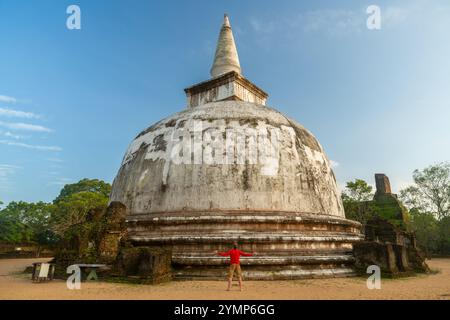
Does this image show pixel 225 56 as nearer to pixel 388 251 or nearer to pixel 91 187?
pixel 388 251

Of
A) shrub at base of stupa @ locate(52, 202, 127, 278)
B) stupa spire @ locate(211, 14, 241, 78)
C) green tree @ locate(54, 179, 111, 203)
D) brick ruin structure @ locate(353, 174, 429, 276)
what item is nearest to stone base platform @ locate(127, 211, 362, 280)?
brick ruin structure @ locate(353, 174, 429, 276)

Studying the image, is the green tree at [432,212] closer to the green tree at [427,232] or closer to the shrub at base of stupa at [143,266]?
the green tree at [427,232]

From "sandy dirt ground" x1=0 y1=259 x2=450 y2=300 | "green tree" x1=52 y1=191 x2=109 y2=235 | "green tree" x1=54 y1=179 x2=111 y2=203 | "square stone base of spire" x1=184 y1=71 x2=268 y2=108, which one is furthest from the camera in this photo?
"green tree" x1=54 y1=179 x2=111 y2=203

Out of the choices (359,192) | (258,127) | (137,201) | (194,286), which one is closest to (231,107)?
(258,127)

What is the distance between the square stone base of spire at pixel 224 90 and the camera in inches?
636

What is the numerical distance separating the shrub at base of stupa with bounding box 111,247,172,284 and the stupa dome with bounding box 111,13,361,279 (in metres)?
0.78

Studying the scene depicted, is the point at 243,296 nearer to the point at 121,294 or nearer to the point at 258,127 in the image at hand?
the point at 121,294

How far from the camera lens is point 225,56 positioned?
59.5ft

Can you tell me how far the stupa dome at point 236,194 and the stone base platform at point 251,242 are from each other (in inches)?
1.1

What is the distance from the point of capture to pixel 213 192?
995cm

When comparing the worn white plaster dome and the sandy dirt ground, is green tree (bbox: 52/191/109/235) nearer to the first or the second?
the worn white plaster dome

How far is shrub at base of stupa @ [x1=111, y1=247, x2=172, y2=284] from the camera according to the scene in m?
7.43

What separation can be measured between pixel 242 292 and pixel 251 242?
2514 mm

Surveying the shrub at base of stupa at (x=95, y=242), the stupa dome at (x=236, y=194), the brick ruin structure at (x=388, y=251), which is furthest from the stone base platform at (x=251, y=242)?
the shrub at base of stupa at (x=95, y=242)
